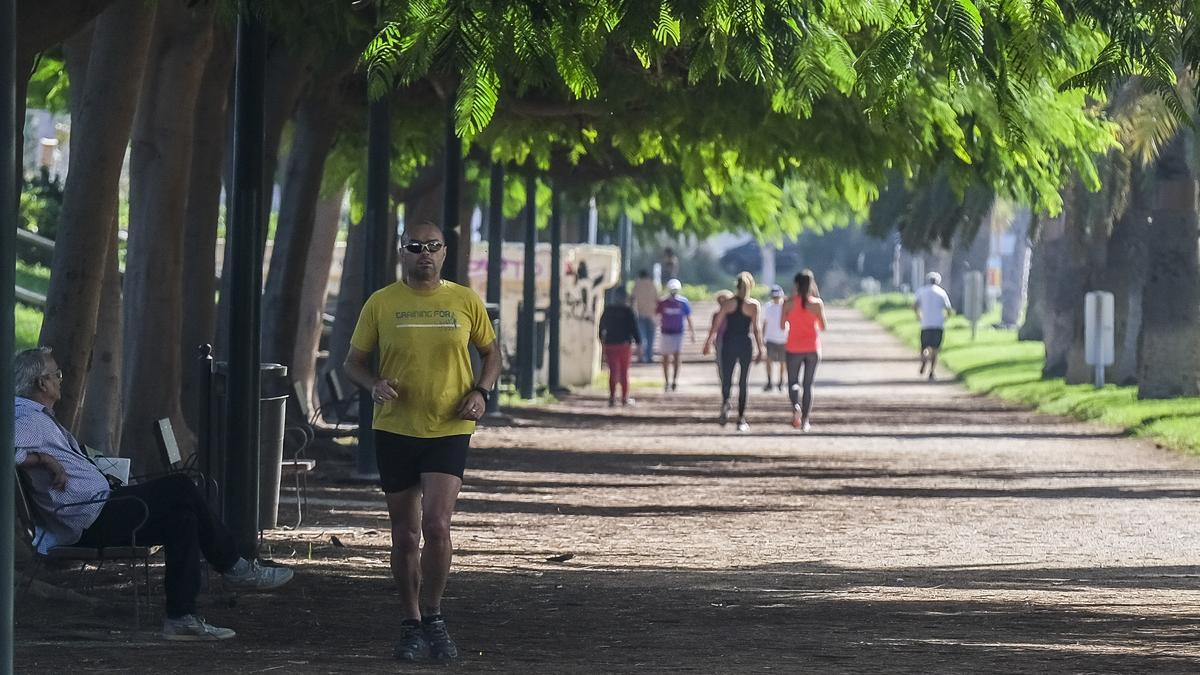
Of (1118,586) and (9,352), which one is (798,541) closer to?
(1118,586)

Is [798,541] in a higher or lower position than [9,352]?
lower

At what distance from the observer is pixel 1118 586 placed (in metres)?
11.2

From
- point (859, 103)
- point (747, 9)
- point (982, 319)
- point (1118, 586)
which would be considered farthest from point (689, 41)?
point (982, 319)

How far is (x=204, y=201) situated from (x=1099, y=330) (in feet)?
53.9

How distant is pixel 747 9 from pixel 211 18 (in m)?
5.84

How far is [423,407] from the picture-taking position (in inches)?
339

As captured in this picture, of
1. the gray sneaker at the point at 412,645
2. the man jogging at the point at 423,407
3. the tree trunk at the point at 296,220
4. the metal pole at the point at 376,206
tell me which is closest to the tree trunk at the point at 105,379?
the metal pole at the point at 376,206

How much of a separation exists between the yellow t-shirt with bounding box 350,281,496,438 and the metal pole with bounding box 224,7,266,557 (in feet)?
8.07

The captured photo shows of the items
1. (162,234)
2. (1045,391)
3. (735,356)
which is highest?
(162,234)

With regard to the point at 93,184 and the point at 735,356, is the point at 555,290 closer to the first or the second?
the point at 735,356

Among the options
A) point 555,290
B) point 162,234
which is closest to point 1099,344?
point 555,290

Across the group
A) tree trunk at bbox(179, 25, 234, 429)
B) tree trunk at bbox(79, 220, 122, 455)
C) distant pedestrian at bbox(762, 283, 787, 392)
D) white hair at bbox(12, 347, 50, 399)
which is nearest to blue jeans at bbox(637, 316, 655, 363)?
distant pedestrian at bbox(762, 283, 787, 392)

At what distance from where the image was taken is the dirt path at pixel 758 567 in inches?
346

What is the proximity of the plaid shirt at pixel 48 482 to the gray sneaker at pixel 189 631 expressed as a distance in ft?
1.79
